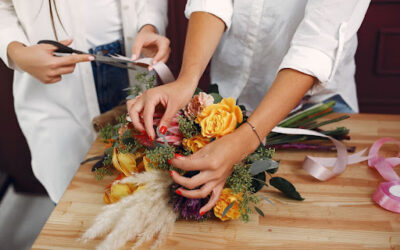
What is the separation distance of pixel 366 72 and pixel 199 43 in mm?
1341

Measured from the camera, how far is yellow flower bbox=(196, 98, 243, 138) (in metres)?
0.73

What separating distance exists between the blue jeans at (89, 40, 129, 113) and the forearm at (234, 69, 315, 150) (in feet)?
2.52

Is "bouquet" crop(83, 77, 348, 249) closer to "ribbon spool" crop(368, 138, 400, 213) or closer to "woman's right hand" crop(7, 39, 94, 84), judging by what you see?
"ribbon spool" crop(368, 138, 400, 213)

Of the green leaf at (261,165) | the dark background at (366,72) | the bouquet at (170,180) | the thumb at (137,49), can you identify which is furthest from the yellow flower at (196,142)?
the dark background at (366,72)

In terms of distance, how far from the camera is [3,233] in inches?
77.9

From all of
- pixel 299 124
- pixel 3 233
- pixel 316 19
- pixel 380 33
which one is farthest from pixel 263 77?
pixel 3 233

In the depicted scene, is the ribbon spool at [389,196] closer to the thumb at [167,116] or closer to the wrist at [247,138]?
the wrist at [247,138]

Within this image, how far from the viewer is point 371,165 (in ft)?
3.04

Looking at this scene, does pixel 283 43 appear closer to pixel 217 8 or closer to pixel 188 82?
pixel 217 8

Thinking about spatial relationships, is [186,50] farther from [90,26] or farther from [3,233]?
[3,233]

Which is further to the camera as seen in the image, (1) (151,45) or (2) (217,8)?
(1) (151,45)

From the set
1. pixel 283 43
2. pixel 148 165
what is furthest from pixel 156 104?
pixel 283 43

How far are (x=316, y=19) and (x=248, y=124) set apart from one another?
31cm

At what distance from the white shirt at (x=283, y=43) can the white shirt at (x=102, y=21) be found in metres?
0.36
